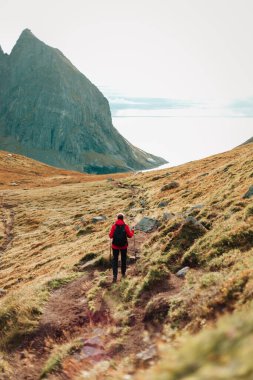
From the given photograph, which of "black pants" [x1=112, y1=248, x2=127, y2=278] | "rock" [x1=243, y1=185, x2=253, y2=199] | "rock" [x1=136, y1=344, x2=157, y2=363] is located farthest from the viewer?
"rock" [x1=243, y1=185, x2=253, y2=199]

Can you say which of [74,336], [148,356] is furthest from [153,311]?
[148,356]

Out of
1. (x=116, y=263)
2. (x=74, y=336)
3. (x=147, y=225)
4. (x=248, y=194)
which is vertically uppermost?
(x=248, y=194)

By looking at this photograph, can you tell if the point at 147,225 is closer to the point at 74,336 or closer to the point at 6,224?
the point at 74,336

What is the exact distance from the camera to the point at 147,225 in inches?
1107

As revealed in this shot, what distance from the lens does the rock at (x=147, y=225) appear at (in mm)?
27577

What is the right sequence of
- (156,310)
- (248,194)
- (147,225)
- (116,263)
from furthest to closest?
1. (147,225)
2. (248,194)
3. (116,263)
4. (156,310)

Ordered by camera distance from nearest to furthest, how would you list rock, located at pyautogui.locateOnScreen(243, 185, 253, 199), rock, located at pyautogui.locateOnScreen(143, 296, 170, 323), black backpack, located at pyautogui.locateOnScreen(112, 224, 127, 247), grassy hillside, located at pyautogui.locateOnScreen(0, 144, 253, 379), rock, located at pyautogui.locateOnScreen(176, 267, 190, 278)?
grassy hillside, located at pyautogui.locateOnScreen(0, 144, 253, 379), rock, located at pyautogui.locateOnScreen(143, 296, 170, 323), rock, located at pyautogui.locateOnScreen(176, 267, 190, 278), black backpack, located at pyautogui.locateOnScreen(112, 224, 127, 247), rock, located at pyautogui.locateOnScreen(243, 185, 253, 199)

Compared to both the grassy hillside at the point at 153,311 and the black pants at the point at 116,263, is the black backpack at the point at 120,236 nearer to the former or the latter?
the black pants at the point at 116,263

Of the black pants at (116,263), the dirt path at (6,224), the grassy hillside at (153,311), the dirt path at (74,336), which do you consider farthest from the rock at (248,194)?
the dirt path at (6,224)

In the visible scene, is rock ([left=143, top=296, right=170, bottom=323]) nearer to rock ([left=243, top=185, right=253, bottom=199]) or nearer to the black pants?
A: the black pants

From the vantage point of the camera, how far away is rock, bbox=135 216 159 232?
27577mm

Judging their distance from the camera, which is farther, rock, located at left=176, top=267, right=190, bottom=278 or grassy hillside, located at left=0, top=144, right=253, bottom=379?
rock, located at left=176, top=267, right=190, bottom=278

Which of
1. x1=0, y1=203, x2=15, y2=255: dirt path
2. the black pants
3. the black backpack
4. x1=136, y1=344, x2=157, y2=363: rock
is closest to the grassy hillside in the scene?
x1=136, y1=344, x2=157, y2=363: rock

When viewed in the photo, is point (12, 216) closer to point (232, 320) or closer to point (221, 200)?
point (221, 200)
